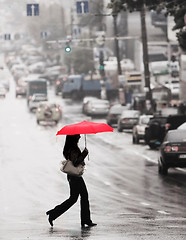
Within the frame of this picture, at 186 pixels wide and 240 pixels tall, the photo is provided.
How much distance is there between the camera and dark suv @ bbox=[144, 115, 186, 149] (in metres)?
38.1

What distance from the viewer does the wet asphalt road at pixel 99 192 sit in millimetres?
14422

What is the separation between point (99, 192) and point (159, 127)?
1561 centimetres

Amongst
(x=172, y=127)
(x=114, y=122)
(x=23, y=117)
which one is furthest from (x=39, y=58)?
(x=172, y=127)

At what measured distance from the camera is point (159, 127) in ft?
126

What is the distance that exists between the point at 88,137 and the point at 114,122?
28.1 ft

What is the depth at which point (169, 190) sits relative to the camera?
2320 cm

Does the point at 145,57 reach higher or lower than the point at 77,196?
higher

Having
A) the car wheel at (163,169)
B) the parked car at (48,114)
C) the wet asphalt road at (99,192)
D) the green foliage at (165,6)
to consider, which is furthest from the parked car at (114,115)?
the car wheel at (163,169)

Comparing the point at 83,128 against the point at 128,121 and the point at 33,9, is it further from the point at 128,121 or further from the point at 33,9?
the point at 33,9

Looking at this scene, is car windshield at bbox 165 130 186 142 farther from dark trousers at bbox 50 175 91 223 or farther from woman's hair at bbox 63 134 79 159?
woman's hair at bbox 63 134 79 159

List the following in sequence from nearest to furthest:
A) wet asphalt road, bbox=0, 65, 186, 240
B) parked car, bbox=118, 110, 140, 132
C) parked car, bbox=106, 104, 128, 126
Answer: wet asphalt road, bbox=0, 65, 186, 240 < parked car, bbox=118, 110, 140, 132 < parked car, bbox=106, 104, 128, 126

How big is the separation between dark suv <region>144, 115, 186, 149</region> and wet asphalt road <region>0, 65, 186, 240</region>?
0.56 metres

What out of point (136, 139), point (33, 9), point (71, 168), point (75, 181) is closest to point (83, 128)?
point (71, 168)

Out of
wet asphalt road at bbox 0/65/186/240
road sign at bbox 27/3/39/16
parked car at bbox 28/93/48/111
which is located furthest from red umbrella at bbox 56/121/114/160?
parked car at bbox 28/93/48/111
